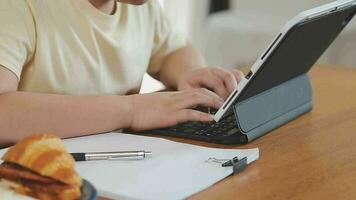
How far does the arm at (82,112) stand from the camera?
4.24 feet

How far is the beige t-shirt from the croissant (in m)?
0.49

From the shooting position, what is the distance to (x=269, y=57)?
3.92ft

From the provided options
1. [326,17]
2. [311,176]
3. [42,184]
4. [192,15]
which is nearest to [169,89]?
[326,17]

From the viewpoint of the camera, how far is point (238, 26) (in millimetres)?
3367

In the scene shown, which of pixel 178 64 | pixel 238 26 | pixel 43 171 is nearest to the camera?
pixel 43 171

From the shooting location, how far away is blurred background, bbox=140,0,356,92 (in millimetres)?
3357

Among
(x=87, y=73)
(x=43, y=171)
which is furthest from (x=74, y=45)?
(x=43, y=171)

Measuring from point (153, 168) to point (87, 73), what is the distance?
18.1 inches

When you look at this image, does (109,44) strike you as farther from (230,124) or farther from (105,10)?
(230,124)

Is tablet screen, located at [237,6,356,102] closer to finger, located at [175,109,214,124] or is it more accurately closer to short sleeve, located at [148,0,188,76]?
finger, located at [175,109,214,124]

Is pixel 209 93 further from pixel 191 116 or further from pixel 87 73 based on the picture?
pixel 87 73

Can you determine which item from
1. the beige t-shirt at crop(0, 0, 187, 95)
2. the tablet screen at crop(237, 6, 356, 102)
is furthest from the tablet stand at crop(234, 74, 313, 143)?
the beige t-shirt at crop(0, 0, 187, 95)

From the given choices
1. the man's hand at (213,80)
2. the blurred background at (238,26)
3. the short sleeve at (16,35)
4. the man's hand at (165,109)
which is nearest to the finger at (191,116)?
the man's hand at (165,109)

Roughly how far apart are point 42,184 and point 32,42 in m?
0.59
